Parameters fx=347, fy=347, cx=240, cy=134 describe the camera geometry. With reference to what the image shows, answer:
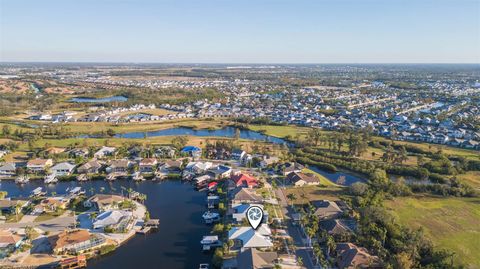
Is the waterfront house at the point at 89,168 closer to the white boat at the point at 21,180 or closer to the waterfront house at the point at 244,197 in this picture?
the white boat at the point at 21,180

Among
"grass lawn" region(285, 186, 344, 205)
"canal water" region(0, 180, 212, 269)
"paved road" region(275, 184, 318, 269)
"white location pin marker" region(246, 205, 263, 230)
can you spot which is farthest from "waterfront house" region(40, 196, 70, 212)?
"grass lawn" region(285, 186, 344, 205)

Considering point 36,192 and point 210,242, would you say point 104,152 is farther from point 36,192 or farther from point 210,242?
point 210,242

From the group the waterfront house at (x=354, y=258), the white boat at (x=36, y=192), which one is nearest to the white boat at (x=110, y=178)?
the white boat at (x=36, y=192)

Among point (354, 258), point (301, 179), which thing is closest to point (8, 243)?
point (354, 258)

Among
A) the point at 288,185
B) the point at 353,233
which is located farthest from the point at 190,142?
the point at 353,233

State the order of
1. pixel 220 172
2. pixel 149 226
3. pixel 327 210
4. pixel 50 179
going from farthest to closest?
pixel 220 172 → pixel 50 179 → pixel 327 210 → pixel 149 226

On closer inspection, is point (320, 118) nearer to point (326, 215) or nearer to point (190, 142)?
point (190, 142)
